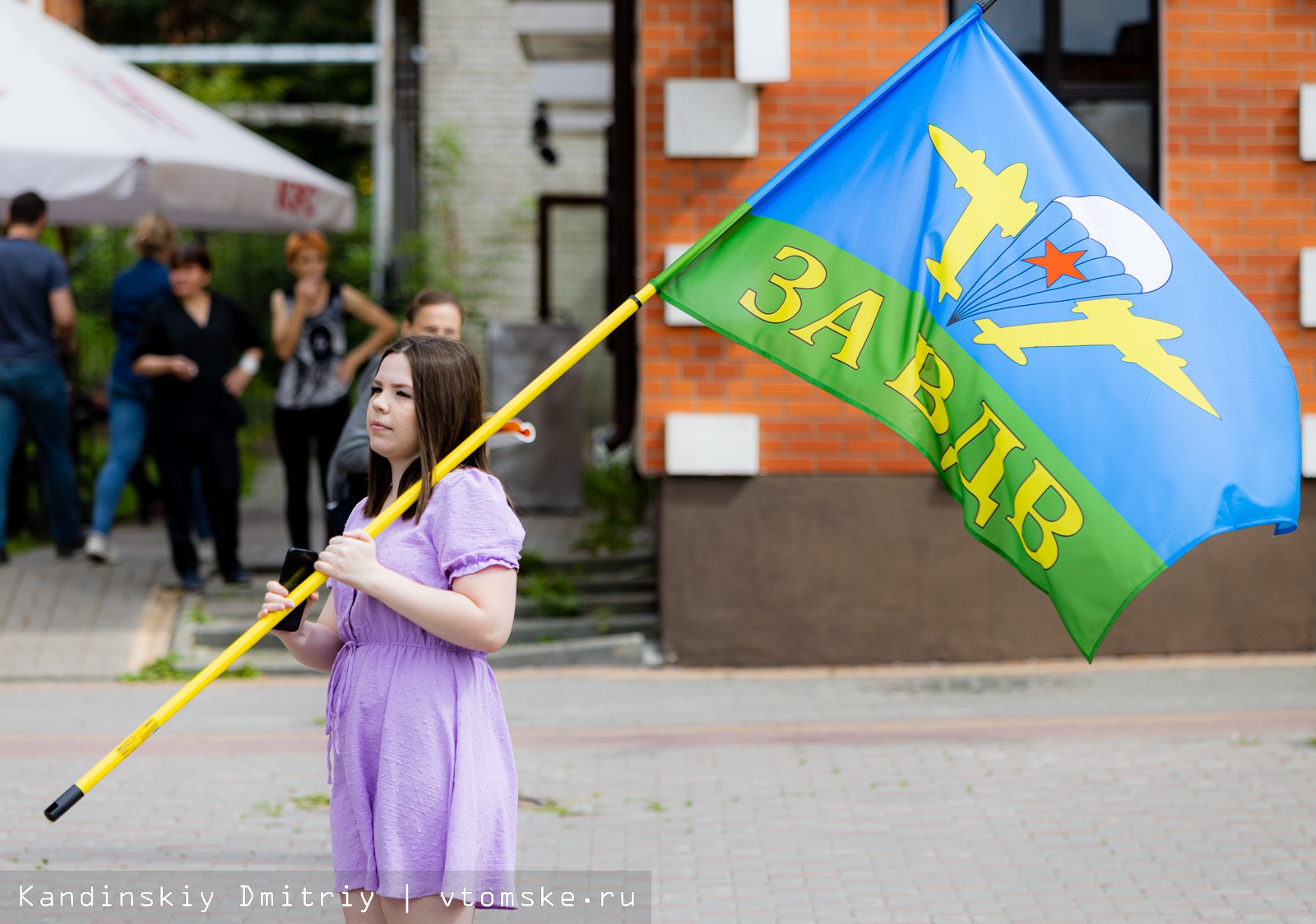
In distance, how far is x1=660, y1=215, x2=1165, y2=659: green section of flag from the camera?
356 centimetres

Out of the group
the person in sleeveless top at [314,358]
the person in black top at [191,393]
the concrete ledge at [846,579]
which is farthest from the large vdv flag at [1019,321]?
the person in black top at [191,393]

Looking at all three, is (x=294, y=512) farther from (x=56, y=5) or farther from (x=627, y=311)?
(x=56, y=5)

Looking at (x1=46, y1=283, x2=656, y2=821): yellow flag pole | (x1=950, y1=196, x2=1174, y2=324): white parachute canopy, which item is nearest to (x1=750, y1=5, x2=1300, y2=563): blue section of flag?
(x1=950, y1=196, x2=1174, y2=324): white parachute canopy

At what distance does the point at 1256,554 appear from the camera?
26.5 ft

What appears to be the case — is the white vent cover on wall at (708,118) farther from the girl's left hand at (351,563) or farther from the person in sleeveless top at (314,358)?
the girl's left hand at (351,563)

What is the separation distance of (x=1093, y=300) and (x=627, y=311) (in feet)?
3.73

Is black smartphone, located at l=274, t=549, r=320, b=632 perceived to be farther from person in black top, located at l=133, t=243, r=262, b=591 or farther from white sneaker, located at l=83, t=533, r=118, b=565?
white sneaker, located at l=83, t=533, r=118, b=565

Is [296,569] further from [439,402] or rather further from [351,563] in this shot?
[439,402]

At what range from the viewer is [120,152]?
790cm

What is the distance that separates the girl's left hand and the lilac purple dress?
0.39ft

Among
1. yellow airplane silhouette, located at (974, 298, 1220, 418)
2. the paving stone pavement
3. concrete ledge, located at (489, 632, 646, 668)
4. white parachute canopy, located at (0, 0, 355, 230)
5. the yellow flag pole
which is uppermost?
white parachute canopy, located at (0, 0, 355, 230)

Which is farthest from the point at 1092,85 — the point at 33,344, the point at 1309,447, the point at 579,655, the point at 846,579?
the point at 33,344

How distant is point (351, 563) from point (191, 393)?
597 cm

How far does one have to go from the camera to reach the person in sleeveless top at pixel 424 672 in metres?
2.89
